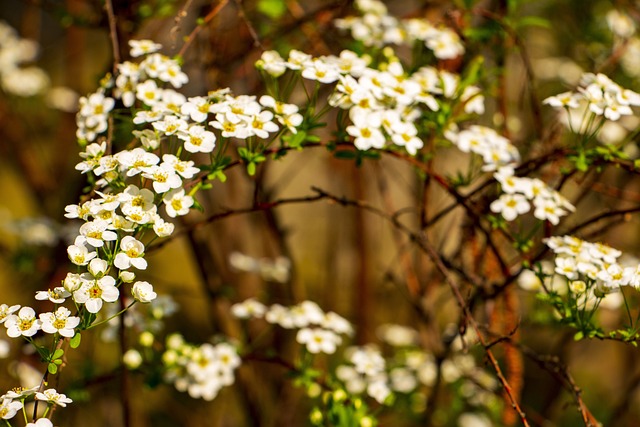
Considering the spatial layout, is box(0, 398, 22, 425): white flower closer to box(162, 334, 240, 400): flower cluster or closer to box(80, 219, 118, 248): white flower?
box(80, 219, 118, 248): white flower

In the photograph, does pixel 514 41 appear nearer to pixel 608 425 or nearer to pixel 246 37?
pixel 246 37

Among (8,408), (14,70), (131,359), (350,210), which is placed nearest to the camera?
(8,408)

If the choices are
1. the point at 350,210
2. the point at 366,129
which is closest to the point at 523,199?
the point at 366,129

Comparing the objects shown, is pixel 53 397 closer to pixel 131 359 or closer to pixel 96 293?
pixel 96 293

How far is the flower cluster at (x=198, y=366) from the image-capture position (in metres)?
1.51

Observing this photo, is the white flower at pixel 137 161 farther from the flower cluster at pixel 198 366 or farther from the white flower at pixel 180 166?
the flower cluster at pixel 198 366

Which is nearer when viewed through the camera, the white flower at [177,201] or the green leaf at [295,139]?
→ the white flower at [177,201]

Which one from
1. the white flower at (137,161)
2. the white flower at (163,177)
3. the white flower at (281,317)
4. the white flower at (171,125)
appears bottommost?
the white flower at (281,317)

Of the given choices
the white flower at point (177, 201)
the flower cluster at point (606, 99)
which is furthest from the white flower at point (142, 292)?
the flower cluster at point (606, 99)

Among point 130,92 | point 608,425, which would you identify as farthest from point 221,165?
point 608,425

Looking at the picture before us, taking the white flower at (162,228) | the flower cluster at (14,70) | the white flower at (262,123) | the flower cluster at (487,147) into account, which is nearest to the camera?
the white flower at (162,228)

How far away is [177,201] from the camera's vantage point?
1.07m

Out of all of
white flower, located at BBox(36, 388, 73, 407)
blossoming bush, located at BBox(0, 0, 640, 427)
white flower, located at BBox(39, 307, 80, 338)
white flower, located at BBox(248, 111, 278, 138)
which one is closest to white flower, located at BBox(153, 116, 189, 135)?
blossoming bush, located at BBox(0, 0, 640, 427)

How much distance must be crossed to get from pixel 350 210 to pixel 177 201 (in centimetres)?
171
